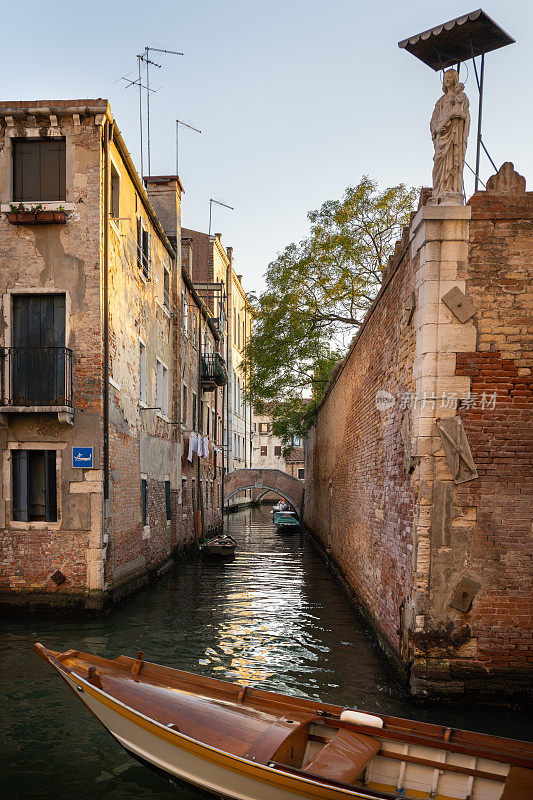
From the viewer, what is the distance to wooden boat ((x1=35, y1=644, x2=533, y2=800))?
4051mm

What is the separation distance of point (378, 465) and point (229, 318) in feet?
99.5

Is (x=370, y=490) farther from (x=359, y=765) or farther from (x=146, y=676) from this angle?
(x=359, y=765)

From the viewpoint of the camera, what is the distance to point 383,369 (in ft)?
28.9

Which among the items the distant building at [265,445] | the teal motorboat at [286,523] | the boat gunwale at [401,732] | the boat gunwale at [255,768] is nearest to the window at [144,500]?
the boat gunwale at [401,732]

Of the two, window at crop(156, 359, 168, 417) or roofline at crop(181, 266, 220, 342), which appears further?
roofline at crop(181, 266, 220, 342)

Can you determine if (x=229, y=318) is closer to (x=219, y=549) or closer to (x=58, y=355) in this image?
(x=219, y=549)

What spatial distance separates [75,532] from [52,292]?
389 cm

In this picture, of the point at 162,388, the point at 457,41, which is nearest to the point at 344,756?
the point at 457,41

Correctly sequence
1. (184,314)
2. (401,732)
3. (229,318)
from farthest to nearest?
(229,318) < (184,314) < (401,732)

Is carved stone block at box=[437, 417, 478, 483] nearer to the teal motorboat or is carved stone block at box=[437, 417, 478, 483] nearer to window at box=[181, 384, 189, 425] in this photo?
window at box=[181, 384, 189, 425]

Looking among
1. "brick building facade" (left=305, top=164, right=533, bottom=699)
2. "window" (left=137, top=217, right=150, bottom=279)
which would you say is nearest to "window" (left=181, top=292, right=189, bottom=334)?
"window" (left=137, top=217, right=150, bottom=279)

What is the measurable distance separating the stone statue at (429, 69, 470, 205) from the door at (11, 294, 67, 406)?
631 centimetres

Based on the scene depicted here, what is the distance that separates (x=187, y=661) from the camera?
8375 mm

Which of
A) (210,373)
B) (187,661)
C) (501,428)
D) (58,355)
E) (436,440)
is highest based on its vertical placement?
(210,373)
